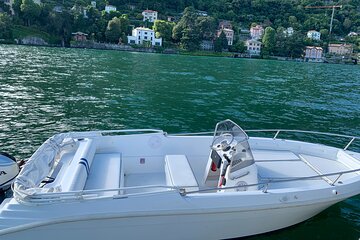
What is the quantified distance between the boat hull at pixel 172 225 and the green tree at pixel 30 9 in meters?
116

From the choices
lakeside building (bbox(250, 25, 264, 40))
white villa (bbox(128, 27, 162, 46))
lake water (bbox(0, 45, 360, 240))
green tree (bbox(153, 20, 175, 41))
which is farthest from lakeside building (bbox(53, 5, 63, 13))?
lake water (bbox(0, 45, 360, 240))

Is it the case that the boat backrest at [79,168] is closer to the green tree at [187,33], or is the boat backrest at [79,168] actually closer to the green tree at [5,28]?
the green tree at [5,28]

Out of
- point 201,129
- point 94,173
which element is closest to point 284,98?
point 201,129

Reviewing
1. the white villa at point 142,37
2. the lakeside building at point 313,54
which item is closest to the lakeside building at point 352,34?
the lakeside building at point 313,54

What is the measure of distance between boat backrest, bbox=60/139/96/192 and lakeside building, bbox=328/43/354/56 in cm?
14550

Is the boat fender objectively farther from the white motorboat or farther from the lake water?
the lake water

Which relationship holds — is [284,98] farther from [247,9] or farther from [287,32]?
[247,9]

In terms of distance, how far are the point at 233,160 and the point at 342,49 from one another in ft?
491

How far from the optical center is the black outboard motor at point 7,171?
238 inches

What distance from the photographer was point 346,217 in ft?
25.3

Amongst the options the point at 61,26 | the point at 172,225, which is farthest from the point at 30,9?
the point at 172,225

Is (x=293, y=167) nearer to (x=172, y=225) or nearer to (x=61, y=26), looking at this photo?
(x=172, y=225)

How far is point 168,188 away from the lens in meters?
5.53

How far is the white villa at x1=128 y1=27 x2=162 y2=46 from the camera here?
117500 millimetres
